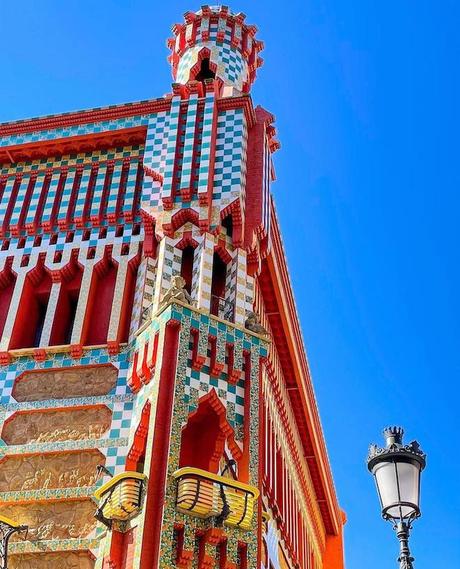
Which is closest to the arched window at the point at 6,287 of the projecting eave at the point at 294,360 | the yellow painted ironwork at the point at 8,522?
the yellow painted ironwork at the point at 8,522

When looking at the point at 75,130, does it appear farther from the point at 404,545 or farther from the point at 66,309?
the point at 404,545

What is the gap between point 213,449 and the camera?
1101 cm

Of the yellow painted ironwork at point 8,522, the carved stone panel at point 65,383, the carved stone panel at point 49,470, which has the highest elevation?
the carved stone panel at point 65,383

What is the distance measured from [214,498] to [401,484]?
3.71 m

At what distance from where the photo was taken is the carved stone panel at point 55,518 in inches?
425

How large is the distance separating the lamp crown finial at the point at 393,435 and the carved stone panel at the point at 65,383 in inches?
225

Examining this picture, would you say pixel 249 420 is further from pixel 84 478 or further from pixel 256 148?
pixel 256 148

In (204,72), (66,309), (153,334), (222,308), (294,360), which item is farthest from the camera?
(204,72)

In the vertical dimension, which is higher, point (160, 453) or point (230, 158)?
point (230, 158)

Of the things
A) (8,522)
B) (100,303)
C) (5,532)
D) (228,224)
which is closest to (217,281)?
(228,224)

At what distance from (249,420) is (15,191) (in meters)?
6.33

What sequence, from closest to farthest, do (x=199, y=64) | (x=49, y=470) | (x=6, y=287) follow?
(x=49, y=470), (x=6, y=287), (x=199, y=64)

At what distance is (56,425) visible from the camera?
1182 cm

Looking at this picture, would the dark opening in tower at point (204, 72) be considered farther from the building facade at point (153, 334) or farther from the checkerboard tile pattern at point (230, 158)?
the checkerboard tile pattern at point (230, 158)
